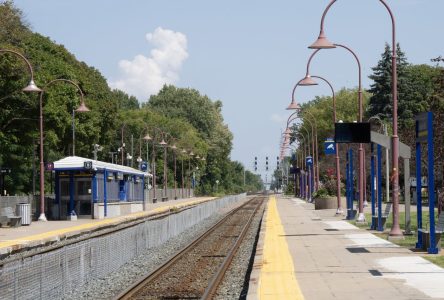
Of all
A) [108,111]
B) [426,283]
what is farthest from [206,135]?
[426,283]

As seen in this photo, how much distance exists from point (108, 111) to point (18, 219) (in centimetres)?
5729

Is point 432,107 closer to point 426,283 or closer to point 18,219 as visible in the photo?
point 18,219

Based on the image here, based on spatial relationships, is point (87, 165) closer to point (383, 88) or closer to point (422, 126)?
point (422, 126)

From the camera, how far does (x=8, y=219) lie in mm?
43906

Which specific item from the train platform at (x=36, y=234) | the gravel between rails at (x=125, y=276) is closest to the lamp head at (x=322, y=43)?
the gravel between rails at (x=125, y=276)

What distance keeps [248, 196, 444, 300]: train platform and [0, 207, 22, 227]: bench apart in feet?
57.4

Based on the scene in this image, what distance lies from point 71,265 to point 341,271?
18.2 feet

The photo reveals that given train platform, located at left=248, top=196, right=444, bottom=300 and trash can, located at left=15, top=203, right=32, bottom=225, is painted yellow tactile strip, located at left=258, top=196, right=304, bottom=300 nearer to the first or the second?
train platform, located at left=248, top=196, right=444, bottom=300

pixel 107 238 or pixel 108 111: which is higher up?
pixel 108 111

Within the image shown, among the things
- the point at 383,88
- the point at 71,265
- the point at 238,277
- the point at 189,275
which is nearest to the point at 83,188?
the point at 189,275

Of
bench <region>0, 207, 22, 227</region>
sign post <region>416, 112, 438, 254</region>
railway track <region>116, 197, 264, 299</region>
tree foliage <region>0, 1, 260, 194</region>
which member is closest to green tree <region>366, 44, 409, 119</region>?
tree foliage <region>0, 1, 260, 194</region>

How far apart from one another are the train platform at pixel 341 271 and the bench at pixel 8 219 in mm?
17509

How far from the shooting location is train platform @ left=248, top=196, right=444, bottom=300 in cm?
1498

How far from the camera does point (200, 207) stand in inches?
2208
